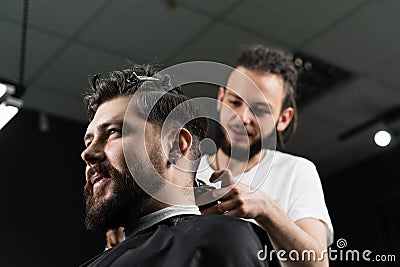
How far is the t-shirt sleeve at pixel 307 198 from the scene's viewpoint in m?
1.87

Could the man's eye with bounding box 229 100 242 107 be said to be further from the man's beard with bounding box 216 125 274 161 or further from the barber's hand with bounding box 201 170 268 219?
the barber's hand with bounding box 201 170 268 219

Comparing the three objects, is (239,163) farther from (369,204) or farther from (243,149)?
(369,204)

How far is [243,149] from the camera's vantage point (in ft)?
6.81

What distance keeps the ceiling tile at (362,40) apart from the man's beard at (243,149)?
1.62 metres

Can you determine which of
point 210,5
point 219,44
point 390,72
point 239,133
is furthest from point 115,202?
point 390,72

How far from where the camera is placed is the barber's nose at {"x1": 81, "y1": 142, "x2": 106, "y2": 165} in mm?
1580

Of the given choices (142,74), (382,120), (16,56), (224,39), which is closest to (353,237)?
(382,120)

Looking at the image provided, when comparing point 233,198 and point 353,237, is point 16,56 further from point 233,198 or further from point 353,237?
point 353,237

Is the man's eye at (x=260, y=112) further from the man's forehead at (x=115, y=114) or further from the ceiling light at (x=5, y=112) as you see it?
the ceiling light at (x=5, y=112)

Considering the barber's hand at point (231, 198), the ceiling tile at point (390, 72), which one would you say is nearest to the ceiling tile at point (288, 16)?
the ceiling tile at point (390, 72)

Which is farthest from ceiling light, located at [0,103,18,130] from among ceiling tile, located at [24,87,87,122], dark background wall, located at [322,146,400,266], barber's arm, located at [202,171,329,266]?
dark background wall, located at [322,146,400,266]

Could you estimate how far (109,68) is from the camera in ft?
12.9

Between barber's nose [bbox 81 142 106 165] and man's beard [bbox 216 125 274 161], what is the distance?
1.99ft

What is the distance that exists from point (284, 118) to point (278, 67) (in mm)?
197
